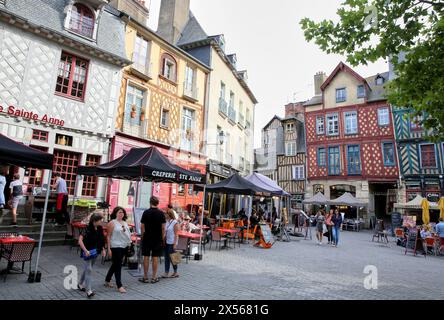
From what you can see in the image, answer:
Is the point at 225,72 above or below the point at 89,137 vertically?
above

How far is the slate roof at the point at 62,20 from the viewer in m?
9.32

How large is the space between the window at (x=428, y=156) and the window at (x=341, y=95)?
7210 millimetres

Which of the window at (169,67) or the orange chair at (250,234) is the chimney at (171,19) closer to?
the window at (169,67)

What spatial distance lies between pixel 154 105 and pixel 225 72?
7.46 meters

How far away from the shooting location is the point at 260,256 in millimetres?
8352

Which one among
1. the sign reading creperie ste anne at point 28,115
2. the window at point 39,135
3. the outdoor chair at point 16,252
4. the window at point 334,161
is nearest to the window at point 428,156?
the window at point 334,161

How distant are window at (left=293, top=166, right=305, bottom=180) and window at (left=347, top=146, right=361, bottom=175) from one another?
4951mm

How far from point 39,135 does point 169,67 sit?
7468mm

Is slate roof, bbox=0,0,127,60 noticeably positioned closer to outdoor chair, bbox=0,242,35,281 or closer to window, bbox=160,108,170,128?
window, bbox=160,108,170,128

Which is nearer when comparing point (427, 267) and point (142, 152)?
point (142, 152)

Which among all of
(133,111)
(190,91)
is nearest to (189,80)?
(190,91)

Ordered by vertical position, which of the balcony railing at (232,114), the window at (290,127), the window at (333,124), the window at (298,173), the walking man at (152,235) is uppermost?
the window at (290,127)
